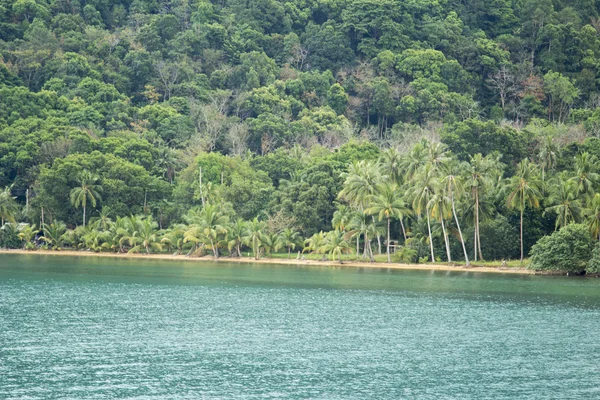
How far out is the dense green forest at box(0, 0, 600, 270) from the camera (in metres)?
92.3

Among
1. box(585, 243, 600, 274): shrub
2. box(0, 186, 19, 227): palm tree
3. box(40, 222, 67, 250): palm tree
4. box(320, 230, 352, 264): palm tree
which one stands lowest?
box(585, 243, 600, 274): shrub

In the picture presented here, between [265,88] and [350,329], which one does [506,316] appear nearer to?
[350,329]

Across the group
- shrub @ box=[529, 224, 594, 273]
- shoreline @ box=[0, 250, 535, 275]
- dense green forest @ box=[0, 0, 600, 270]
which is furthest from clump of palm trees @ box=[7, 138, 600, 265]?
shrub @ box=[529, 224, 594, 273]

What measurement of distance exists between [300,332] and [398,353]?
7484 mm

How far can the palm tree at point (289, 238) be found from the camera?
97.8m

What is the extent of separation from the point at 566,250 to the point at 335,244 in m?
22.8

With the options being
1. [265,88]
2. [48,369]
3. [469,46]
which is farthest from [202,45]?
[48,369]

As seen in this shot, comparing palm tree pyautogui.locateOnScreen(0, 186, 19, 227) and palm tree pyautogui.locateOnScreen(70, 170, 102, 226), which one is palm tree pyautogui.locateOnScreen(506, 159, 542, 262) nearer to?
palm tree pyautogui.locateOnScreen(70, 170, 102, 226)

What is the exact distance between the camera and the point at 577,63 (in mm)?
166250

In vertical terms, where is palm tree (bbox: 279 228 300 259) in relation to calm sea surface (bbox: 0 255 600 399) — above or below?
above

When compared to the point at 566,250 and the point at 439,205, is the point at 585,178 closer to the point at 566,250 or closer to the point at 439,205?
the point at 566,250

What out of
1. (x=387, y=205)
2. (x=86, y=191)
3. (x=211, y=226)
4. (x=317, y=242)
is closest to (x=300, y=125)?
(x=86, y=191)

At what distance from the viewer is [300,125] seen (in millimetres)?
143750

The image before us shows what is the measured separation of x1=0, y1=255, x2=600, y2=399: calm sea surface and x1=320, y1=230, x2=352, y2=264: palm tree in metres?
12.1
